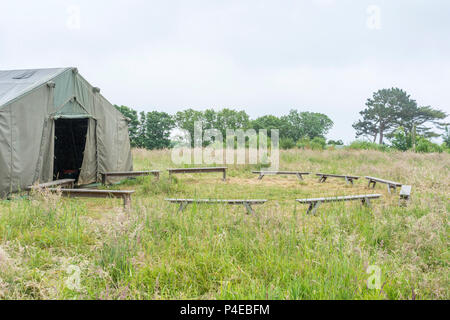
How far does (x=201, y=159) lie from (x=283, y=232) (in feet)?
37.5

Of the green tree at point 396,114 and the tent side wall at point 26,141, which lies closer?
the tent side wall at point 26,141

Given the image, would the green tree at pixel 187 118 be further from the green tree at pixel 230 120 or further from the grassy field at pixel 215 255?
the grassy field at pixel 215 255

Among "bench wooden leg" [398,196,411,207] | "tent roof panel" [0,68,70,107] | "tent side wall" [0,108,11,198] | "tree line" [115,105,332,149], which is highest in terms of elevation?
"tree line" [115,105,332,149]

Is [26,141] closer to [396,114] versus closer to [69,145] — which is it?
[69,145]

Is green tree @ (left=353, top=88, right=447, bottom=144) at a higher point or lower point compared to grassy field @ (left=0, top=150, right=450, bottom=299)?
higher

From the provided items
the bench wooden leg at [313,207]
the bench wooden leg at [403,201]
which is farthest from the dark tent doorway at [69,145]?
the bench wooden leg at [403,201]

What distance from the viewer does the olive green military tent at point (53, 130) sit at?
561 centimetres

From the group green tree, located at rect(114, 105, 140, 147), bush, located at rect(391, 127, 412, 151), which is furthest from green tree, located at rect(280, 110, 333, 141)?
bush, located at rect(391, 127, 412, 151)

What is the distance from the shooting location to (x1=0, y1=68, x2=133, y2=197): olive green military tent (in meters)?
5.61

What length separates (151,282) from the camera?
2.17 meters

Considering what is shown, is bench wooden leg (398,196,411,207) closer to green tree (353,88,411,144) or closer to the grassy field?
the grassy field
